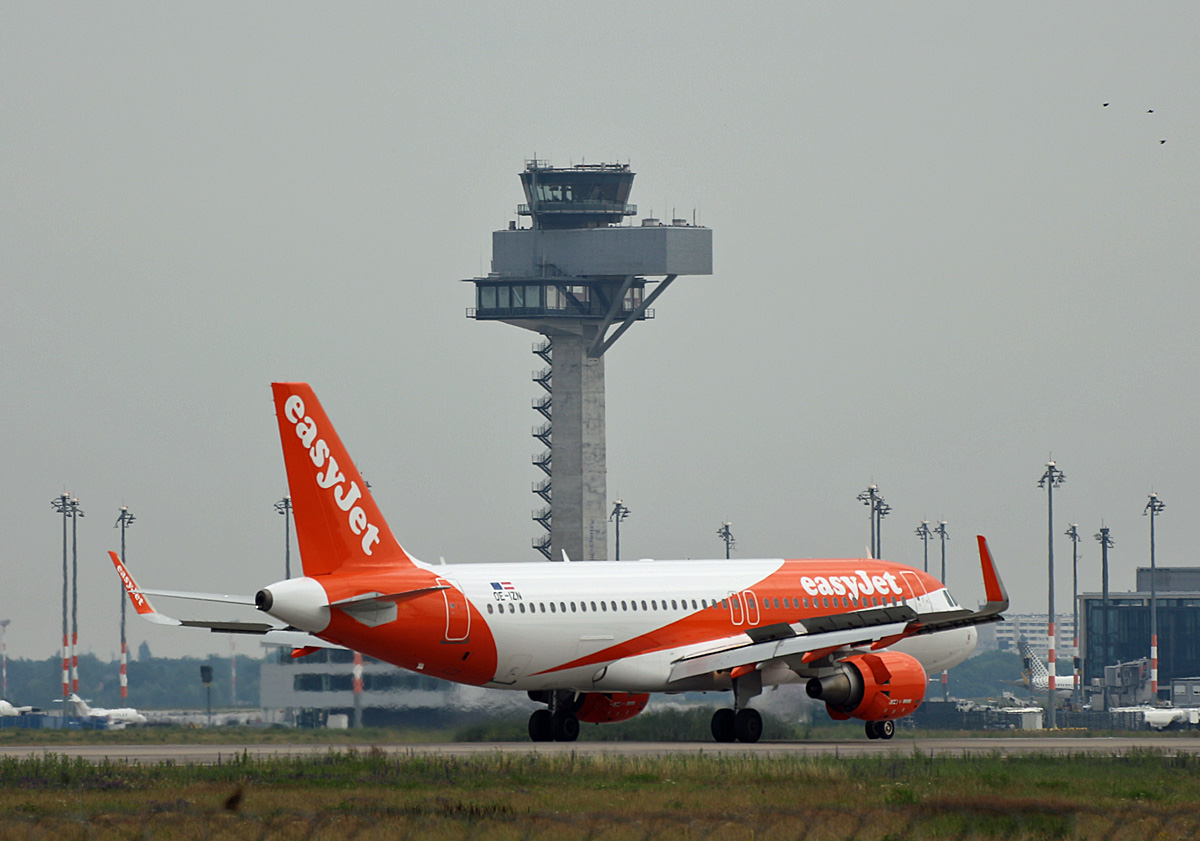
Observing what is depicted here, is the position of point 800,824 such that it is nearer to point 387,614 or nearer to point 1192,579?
point 387,614

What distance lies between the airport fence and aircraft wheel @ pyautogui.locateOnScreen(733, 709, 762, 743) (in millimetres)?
18066

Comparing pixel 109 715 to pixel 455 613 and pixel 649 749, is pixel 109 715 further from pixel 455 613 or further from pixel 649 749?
pixel 649 749

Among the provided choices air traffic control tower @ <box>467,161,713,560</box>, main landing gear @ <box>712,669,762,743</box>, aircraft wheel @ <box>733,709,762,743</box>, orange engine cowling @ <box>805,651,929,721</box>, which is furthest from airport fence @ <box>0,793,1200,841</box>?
air traffic control tower @ <box>467,161,713,560</box>

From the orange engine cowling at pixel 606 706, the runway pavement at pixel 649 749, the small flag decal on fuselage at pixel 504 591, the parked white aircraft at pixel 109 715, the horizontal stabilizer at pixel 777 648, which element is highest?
the small flag decal on fuselage at pixel 504 591

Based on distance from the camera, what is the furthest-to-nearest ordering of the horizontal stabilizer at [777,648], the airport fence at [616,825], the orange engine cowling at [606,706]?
the orange engine cowling at [606,706] → the horizontal stabilizer at [777,648] → the airport fence at [616,825]

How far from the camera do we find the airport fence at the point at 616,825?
2402 cm

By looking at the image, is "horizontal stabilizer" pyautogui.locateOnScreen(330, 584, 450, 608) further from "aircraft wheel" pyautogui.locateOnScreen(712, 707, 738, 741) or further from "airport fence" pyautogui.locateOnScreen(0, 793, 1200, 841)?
"airport fence" pyautogui.locateOnScreen(0, 793, 1200, 841)

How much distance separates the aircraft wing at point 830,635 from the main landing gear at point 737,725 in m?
1.64

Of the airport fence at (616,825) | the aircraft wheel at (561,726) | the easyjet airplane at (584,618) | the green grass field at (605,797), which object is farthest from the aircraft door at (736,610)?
the airport fence at (616,825)

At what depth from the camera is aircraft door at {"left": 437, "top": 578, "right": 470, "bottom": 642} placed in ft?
137

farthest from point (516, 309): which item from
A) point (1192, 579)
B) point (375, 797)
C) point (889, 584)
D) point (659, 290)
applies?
point (375, 797)

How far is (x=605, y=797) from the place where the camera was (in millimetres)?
29359

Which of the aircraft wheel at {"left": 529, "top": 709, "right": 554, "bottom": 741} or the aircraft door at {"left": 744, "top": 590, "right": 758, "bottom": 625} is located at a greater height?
the aircraft door at {"left": 744, "top": 590, "right": 758, "bottom": 625}

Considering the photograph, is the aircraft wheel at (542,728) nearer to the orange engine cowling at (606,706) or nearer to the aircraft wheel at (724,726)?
the orange engine cowling at (606,706)
